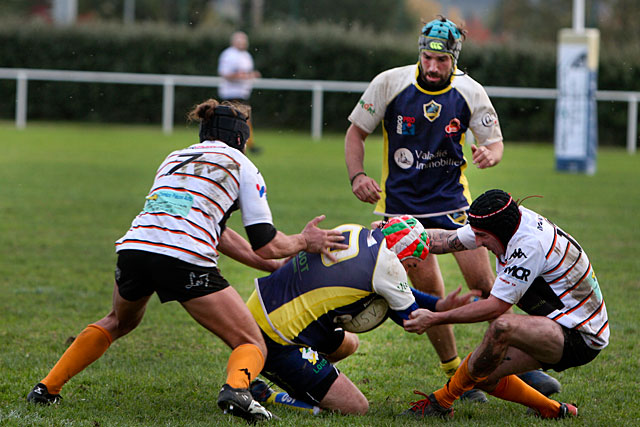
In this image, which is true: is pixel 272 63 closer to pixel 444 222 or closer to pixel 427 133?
pixel 427 133

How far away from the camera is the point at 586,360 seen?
15.2 feet

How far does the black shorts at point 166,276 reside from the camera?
4.33 metres

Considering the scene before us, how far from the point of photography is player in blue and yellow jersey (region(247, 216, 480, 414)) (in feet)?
15.1

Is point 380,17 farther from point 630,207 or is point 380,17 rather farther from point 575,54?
point 630,207

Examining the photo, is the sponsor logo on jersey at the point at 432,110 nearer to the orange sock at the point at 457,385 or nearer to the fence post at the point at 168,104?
the orange sock at the point at 457,385

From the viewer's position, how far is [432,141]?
5.54 m

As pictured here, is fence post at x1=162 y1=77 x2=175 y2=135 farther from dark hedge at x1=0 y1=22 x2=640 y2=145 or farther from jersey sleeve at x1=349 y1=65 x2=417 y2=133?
jersey sleeve at x1=349 y1=65 x2=417 y2=133

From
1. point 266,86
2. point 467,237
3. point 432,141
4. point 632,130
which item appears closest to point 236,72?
point 266,86

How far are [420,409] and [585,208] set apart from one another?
8.64 metres

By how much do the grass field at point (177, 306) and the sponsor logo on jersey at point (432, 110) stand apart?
1653 mm

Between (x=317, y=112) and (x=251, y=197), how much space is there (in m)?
19.3

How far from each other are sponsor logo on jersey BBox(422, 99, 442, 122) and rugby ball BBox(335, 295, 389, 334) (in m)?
1.38

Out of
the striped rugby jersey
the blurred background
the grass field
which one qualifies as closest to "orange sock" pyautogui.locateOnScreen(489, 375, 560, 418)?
the grass field

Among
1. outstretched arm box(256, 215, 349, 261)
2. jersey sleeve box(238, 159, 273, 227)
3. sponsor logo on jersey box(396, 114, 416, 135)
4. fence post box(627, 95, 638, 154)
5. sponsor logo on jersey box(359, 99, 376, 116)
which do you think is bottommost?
outstretched arm box(256, 215, 349, 261)
